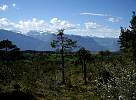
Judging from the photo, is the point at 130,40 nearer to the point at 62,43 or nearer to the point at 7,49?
the point at 62,43

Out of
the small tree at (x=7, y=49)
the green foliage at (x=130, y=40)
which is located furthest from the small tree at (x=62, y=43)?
the small tree at (x=7, y=49)

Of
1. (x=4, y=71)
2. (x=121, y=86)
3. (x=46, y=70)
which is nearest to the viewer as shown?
(x=121, y=86)

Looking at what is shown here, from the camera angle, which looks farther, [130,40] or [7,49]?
[7,49]

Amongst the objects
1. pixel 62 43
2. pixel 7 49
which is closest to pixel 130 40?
pixel 62 43

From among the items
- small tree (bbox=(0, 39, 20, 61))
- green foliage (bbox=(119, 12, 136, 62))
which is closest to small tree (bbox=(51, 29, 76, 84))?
green foliage (bbox=(119, 12, 136, 62))

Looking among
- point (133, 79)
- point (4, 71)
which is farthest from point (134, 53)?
point (133, 79)

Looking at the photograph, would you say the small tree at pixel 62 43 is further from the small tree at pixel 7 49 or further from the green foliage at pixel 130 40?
the small tree at pixel 7 49

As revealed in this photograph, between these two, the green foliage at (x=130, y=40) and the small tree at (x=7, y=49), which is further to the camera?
the small tree at (x=7, y=49)

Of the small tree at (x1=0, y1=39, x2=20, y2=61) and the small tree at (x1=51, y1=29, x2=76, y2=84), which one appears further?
the small tree at (x1=0, y1=39, x2=20, y2=61)

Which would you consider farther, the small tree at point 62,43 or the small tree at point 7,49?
the small tree at point 7,49

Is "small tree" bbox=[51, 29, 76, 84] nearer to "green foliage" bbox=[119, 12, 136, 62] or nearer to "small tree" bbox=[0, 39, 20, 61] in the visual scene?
"green foliage" bbox=[119, 12, 136, 62]

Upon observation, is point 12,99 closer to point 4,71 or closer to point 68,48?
point 4,71

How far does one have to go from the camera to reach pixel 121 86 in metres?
19.2

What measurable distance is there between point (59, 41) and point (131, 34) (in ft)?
52.0
